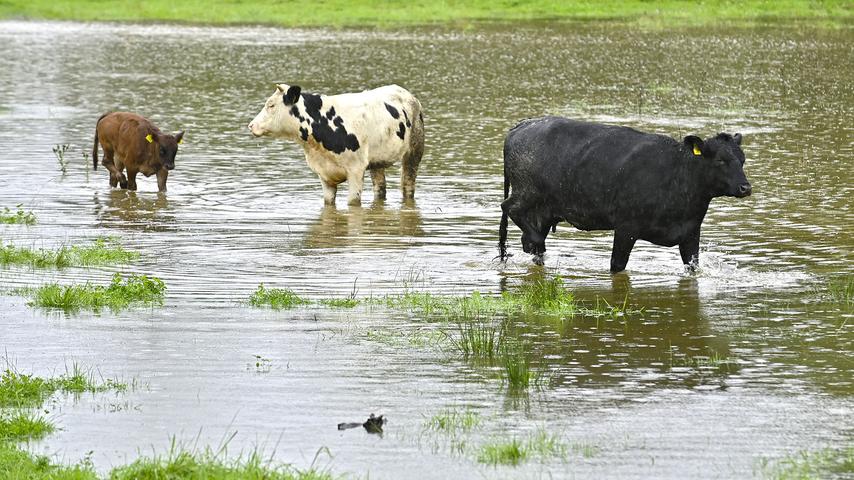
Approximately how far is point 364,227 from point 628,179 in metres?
3.78

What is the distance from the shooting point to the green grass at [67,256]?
11.7m

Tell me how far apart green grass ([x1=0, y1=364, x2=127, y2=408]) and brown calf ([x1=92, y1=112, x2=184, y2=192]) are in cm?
869

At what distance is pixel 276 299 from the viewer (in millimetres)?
10227

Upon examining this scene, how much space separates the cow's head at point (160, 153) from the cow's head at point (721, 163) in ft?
24.2

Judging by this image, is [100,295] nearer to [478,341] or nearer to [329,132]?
[478,341]

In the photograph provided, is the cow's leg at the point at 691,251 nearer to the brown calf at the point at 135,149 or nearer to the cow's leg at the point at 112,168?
the brown calf at the point at 135,149

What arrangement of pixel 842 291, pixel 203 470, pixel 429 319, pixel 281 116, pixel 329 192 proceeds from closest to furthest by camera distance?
1. pixel 203 470
2. pixel 429 319
3. pixel 842 291
4. pixel 281 116
5. pixel 329 192

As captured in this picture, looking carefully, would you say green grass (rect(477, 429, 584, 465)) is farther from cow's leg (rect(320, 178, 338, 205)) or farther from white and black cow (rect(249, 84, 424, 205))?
cow's leg (rect(320, 178, 338, 205))

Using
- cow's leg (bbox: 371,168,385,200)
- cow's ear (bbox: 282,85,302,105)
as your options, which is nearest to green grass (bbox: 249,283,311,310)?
cow's ear (bbox: 282,85,302,105)

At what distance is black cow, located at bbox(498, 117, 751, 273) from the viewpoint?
37.0ft

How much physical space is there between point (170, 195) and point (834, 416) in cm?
1040

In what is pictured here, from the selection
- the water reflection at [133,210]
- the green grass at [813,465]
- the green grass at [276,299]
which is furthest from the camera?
the water reflection at [133,210]

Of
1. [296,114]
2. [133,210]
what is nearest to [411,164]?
[296,114]

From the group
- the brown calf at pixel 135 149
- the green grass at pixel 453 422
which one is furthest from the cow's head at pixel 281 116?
the green grass at pixel 453 422
